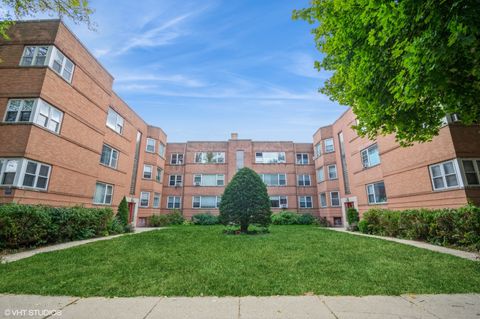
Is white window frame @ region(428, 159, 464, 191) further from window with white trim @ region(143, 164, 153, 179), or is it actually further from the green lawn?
window with white trim @ region(143, 164, 153, 179)

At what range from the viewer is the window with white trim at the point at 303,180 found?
97.7 ft

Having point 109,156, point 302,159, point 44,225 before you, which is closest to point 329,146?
point 302,159

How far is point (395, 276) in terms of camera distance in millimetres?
5410

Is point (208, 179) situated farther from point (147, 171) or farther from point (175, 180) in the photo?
point (147, 171)

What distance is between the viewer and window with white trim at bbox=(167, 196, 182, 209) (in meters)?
28.6

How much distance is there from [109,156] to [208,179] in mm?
13678

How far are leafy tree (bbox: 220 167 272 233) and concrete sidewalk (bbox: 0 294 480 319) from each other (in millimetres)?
9824

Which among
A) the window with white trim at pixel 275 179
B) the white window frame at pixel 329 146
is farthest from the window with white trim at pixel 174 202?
the white window frame at pixel 329 146

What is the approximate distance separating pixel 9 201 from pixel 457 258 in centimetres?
1810

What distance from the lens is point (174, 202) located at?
28828 millimetres

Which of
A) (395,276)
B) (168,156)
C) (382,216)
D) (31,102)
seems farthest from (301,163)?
(31,102)

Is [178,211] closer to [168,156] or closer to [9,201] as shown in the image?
[168,156]

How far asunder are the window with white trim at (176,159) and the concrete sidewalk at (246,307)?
86.9ft

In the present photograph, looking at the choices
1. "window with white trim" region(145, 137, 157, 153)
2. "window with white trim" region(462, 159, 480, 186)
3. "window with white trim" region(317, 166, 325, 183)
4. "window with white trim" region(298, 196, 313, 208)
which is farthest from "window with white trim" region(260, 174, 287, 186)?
"window with white trim" region(462, 159, 480, 186)
